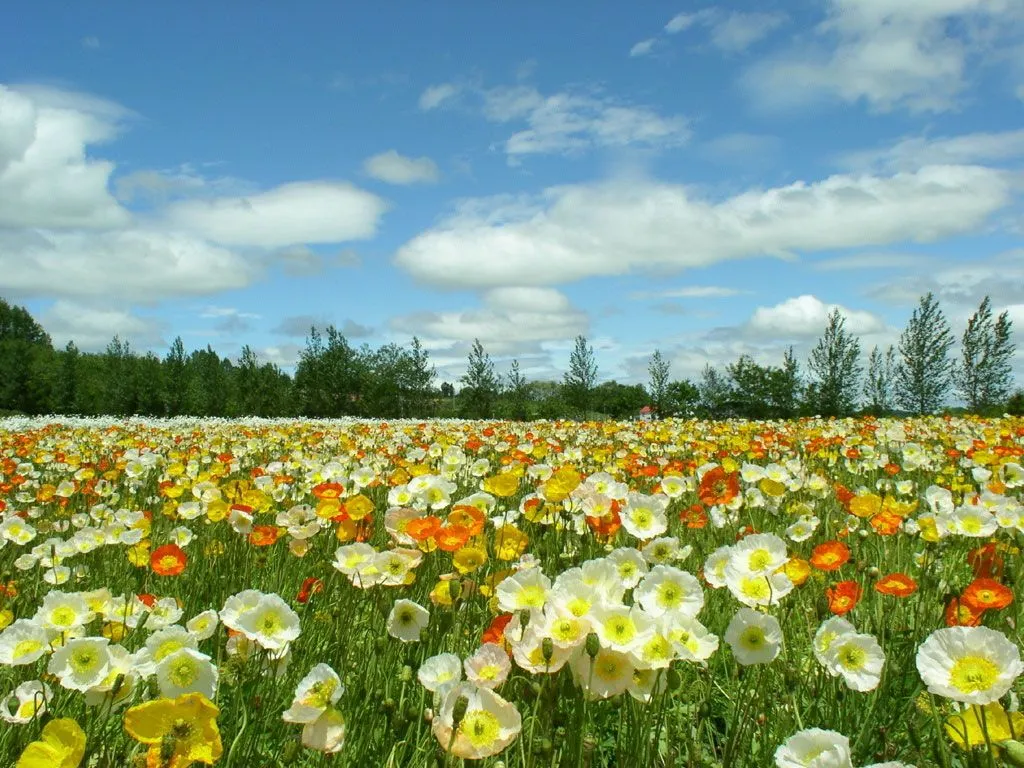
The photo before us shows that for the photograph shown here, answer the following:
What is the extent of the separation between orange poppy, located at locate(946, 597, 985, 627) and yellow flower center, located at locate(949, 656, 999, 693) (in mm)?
705

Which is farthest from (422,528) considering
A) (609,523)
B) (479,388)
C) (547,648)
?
(479,388)

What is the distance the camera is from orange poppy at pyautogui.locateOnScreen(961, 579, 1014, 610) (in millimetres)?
1942

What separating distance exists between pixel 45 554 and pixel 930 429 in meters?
9.27

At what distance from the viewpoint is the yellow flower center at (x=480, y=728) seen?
1465mm

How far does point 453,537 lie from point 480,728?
85 cm

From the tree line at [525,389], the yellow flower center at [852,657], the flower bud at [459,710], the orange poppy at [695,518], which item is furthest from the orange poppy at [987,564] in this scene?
the tree line at [525,389]

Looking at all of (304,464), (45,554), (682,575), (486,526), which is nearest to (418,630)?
(682,575)

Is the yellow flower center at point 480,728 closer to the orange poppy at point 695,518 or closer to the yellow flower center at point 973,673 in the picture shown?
the yellow flower center at point 973,673

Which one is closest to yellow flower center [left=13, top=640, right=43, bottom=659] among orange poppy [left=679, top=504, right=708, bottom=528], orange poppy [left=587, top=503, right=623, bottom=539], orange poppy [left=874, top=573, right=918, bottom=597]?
orange poppy [left=587, top=503, right=623, bottom=539]

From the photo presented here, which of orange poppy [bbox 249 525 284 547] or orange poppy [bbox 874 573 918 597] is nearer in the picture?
orange poppy [bbox 874 573 918 597]

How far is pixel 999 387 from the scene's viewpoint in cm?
2798

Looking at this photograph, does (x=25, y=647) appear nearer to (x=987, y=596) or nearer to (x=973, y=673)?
(x=973, y=673)

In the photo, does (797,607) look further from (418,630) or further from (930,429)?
(930,429)

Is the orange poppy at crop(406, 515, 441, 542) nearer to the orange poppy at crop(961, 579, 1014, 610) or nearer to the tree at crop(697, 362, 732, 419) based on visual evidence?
the orange poppy at crop(961, 579, 1014, 610)
